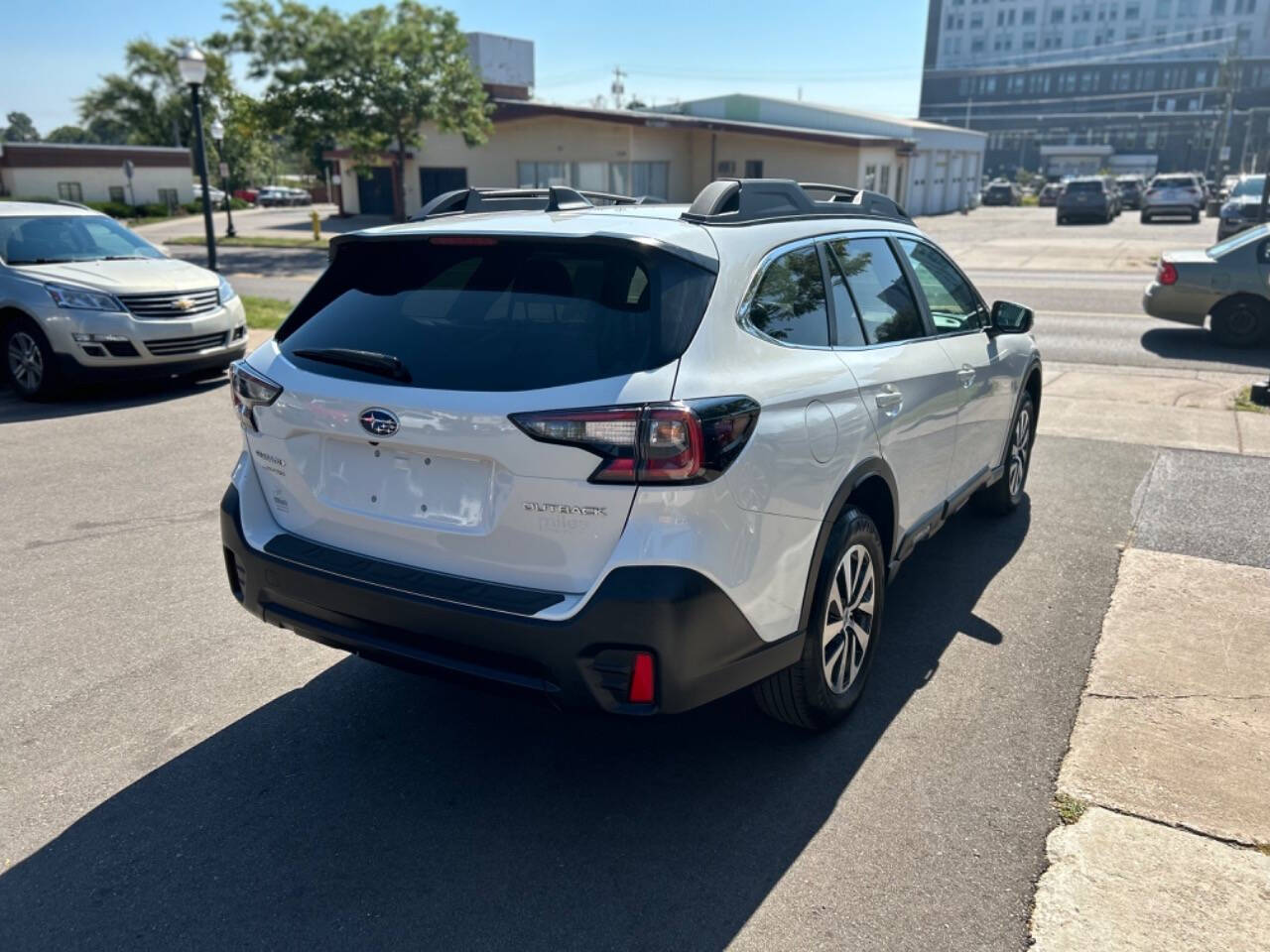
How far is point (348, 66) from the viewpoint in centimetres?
3209

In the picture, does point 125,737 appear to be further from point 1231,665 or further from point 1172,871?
point 1231,665

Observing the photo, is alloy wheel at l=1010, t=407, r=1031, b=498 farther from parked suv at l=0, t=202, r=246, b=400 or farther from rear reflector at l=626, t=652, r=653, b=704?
parked suv at l=0, t=202, r=246, b=400

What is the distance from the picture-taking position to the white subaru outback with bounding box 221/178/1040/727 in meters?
2.76

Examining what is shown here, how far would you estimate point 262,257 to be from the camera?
29.2 m

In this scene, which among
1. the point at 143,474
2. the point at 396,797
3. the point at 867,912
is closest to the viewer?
the point at 867,912

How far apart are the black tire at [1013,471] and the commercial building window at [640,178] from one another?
33735mm

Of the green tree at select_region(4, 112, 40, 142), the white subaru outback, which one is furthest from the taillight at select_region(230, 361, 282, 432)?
the green tree at select_region(4, 112, 40, 142)

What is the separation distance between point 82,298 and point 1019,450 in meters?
7.80

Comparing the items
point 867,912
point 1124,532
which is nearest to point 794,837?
point 867,912

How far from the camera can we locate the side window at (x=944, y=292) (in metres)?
4.64

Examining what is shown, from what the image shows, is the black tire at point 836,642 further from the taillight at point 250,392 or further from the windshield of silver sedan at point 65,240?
the windshield of silver sedan at point 65,240

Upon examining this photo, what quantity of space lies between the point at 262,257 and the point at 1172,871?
2992 cm

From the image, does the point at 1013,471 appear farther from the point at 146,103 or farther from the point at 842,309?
the point at 146,103

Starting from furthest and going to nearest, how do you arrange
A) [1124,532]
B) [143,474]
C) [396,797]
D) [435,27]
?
1. [435,27]
2. [143,474]
3. [1124,532]
4. [396,797]
